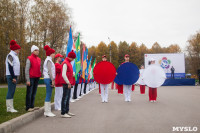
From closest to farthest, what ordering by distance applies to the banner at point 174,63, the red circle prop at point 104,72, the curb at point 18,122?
the curb at point 18,122, the red circle prop at point 104,72, the banner at point 174,63

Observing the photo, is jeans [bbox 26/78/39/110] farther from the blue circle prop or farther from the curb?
the blue circle prop

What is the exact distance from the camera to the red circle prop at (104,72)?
10.9 meters

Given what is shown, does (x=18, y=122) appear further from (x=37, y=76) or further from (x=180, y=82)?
(x=180, y=82)

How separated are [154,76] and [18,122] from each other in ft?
24.9

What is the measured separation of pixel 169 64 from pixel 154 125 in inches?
1137

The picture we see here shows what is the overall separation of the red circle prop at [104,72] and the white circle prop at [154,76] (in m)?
1.71

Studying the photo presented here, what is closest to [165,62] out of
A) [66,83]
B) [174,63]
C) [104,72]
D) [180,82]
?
[174,63]

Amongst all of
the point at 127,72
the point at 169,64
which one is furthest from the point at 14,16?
the point at 127,72

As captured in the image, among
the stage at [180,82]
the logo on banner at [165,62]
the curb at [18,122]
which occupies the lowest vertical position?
the stage at [180,82]

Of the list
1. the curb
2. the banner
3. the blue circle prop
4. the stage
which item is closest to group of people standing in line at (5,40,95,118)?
the curb

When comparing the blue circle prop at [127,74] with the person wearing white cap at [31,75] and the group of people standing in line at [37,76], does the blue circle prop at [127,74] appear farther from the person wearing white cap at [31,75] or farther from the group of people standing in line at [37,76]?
the person wearing white cap at [31,75]

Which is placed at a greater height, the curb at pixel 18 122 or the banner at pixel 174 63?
the banner at pixel 174 63

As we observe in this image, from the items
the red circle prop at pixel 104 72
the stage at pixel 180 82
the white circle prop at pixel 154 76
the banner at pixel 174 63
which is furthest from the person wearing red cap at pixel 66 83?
the banner at pixel 174 63

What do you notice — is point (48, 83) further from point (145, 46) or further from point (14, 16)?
point (145, 46)
